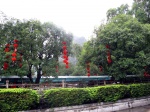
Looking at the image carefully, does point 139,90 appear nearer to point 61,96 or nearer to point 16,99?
point 61,96

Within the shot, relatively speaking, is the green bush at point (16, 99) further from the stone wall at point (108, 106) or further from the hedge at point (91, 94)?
the stone wall at point (108, 106)

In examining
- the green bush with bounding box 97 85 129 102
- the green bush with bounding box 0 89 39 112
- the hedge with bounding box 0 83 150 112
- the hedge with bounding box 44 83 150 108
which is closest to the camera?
the green bush with bounding box 0 89 39 112

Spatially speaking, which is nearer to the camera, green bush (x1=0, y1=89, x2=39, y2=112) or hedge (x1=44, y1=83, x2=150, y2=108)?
green bush (x1=0, y1=89, x2=39, y2=112)

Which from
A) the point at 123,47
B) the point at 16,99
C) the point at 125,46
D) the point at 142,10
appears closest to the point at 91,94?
the point at 16,99

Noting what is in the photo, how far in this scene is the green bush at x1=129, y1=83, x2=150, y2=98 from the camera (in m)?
14.9

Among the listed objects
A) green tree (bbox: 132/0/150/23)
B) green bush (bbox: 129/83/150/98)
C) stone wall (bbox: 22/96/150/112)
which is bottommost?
stone wall (bbox: 22/96/150/112)

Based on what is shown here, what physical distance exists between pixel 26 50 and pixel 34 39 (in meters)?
1.20

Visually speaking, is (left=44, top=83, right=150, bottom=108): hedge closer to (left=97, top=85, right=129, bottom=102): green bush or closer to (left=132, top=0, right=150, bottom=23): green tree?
(left=97, top=85, right=129, bottom=102): green bush

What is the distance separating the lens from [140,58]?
50.3 ft

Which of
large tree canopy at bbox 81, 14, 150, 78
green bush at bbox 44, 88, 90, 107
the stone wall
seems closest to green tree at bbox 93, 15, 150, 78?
large tree canopy at bbox 81, 14, 150, 78

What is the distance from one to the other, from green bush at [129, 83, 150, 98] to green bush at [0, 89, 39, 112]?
27.0ft

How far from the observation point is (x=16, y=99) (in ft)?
32.0

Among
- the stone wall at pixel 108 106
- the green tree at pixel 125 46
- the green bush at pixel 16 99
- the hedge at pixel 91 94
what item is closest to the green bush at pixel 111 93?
the hedge at pixel 91 94

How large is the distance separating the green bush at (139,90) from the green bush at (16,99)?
823 cm
